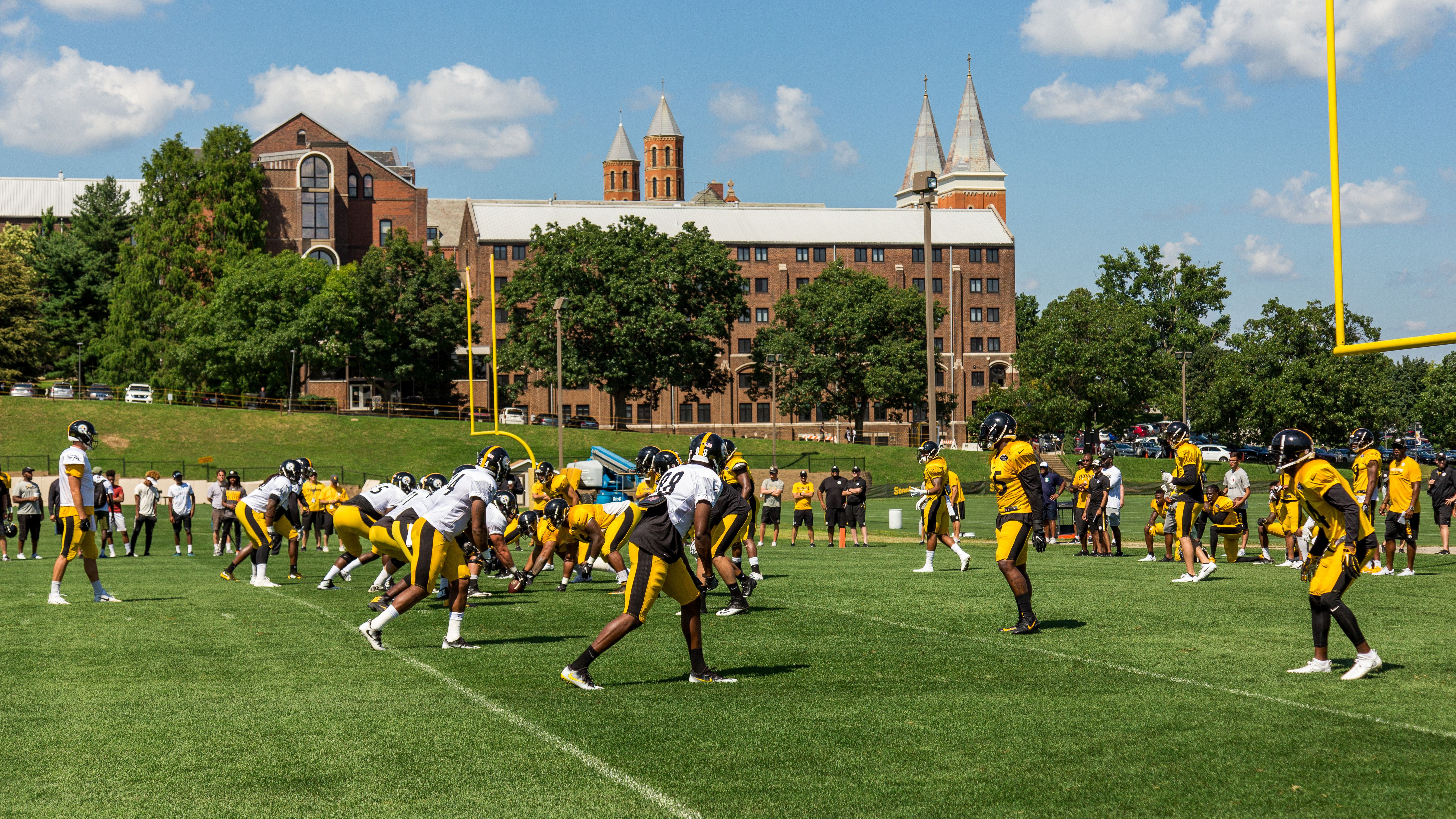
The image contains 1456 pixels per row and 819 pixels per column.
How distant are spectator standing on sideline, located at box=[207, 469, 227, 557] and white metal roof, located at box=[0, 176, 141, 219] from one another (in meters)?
86.0

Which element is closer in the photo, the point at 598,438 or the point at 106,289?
the point at 598,438

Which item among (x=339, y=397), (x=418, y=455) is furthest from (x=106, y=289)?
(x=418, y=455)

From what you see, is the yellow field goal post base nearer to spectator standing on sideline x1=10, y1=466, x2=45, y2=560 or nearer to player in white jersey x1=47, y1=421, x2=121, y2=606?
player in white jersey x1=47, y1=421, x2=121, y2=606

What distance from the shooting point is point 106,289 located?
271 ft

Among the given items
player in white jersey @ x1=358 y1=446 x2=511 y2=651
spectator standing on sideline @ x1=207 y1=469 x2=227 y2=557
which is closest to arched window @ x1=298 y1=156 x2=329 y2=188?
spectator standing on sideline @ x1=207 y1=469 x2=227 y2=557

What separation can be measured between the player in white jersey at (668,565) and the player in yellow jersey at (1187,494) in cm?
970

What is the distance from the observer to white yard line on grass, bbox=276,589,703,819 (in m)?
6.34

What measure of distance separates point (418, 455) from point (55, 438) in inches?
711

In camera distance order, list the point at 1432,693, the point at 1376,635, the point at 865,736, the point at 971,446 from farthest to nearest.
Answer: the point at 971,446, the point at 1376,635, the point at 1432,693, the point at 865,736

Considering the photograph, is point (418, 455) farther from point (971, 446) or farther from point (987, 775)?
point (987, 775)

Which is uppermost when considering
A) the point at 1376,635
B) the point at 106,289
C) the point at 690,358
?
the point at 106,289

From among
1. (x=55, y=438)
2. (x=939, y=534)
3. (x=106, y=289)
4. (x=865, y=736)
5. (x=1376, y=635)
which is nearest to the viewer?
(x=865, y=736)

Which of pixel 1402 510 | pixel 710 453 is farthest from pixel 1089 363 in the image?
pixel 710 453

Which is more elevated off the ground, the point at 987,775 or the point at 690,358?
the point at 690,358
